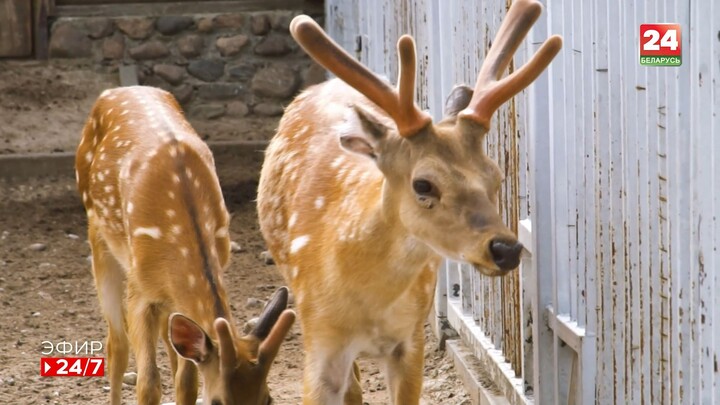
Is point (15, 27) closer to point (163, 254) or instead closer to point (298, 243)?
point (163, 254)

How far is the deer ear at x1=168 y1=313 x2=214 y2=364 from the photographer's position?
4539 millimetres

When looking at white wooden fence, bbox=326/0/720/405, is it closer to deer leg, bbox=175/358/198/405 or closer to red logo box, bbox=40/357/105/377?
deer leg, bbox=175/358/198/405

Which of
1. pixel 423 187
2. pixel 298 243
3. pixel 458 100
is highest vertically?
pixel 458 100

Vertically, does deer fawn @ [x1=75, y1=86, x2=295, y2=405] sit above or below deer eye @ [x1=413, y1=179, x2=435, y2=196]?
below

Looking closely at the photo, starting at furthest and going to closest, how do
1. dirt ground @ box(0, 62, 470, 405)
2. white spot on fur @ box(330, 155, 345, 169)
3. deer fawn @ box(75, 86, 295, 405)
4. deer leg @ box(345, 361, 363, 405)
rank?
dirt ground @ box(0, 62, 470, 405)
deer leg @ box(345, 361, 363, 405)
white spot on fur @ box(330, 155, 345, 169)
deer fawn @ box(75, 86, 295, 405)

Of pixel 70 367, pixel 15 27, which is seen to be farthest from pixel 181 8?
pixel 70 367

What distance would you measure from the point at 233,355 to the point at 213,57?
8459 mm

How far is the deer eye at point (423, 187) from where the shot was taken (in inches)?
159

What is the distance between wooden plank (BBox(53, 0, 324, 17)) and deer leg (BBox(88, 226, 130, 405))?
244 inches

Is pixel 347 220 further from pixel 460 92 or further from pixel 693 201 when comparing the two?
pixel 693 201

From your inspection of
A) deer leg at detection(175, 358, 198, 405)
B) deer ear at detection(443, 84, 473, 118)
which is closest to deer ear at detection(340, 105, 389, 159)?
deer ear at detection(443, 84, 473, 118)

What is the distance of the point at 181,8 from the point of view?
492 inches

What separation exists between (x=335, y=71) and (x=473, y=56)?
78.9 inches

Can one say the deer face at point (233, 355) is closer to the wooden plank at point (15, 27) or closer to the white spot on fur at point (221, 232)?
the white spot on fur at point (221, 232)
